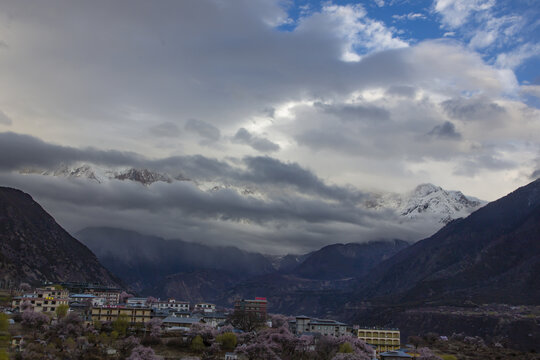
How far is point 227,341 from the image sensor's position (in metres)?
173

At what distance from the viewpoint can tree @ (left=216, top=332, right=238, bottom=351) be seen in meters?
172

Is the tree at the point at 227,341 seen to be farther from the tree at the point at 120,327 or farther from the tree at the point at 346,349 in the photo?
the tree at the point at 346,349

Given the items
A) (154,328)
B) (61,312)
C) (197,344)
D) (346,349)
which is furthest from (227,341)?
(61,312)

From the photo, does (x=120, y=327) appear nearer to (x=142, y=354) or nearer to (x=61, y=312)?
(x=61, y=312)

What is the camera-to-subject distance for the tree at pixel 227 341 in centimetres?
17212

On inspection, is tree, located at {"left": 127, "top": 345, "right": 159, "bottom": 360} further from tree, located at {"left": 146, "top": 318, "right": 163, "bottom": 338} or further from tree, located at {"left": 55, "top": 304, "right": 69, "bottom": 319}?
tree, located at {"left": 55, "top": 304, "right": 69, "bottom": 319}

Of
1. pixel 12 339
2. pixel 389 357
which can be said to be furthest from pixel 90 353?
pixel 389 357

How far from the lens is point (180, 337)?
182m

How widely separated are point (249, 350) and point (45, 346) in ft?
183

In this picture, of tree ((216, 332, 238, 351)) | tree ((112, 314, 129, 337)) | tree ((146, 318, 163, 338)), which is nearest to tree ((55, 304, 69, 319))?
tree ((112, 314, 129, 337))

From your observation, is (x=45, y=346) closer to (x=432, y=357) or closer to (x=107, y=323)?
(x=107, y=323)

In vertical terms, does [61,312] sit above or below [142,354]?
above

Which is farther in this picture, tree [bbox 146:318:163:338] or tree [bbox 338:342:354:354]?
tree [bbox 146:318:163:338]

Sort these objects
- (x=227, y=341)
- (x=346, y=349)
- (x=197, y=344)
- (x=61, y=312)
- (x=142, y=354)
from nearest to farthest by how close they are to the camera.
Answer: (x=142, y=354), (x=346, y=349), (x=197, y=344), (x=227, y=341), (x=61, y=312)
